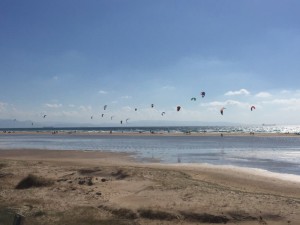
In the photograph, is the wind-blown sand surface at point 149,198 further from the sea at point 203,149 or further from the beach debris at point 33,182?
the sea at point 203,149

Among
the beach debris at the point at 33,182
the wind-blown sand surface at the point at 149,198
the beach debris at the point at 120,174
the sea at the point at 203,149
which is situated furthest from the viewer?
the sea at the point at 203,149

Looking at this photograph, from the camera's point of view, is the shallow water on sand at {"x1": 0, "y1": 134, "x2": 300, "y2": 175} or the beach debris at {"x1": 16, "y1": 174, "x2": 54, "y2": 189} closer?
the beach debris at {"x1": 16, "y1": 174, "x2": 54, "y2": 189}

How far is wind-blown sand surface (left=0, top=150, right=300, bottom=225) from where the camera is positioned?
12406 millimetres

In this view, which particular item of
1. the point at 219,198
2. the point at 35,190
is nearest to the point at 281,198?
the point at 219,198

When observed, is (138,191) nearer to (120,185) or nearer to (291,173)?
(120,185)

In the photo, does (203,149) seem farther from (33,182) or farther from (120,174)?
(33,182)

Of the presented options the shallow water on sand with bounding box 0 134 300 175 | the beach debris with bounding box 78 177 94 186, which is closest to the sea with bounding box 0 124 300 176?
the shallow water on sand with bounding box 0 134 300 175

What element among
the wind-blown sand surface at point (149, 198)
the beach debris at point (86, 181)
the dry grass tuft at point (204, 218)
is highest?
the beach debris at point (86, 181)

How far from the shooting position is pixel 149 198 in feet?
47.8

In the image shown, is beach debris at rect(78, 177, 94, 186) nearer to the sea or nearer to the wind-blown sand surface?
Result: the wind-blown sand surface

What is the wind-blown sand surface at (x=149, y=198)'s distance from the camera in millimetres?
12406

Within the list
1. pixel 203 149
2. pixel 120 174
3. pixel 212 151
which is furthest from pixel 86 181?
pixel 203 149

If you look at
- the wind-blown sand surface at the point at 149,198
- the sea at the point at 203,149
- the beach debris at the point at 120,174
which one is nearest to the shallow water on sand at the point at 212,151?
the sea at the point at 203,149

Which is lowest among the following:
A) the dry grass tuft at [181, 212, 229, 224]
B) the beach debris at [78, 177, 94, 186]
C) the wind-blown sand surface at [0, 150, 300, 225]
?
the dry grass tuft at [181, 212, 229, 224]
